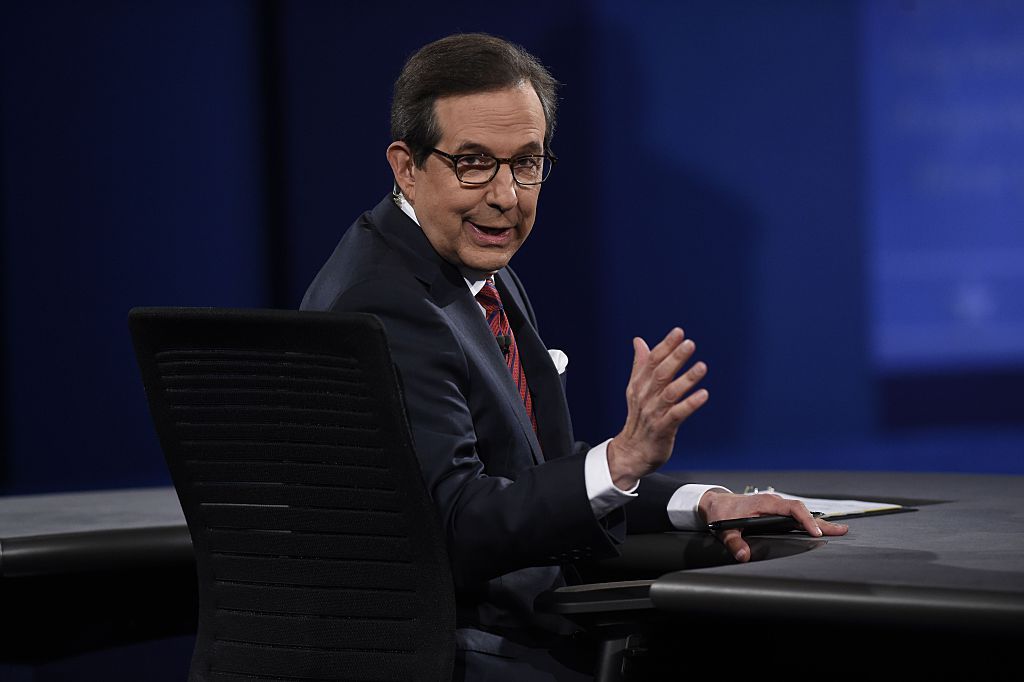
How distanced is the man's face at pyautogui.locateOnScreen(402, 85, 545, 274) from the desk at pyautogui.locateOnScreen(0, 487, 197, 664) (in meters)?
0.63

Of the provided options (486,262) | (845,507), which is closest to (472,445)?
(486,262)

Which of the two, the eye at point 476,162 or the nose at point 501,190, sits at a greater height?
the eye at point 476,162

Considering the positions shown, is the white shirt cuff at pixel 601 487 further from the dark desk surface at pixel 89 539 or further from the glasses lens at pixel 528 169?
the dark desk surface at pixel 89 539

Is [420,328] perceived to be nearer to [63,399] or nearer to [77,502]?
[77,502]

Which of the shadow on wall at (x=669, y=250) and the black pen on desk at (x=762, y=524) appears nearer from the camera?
the black pen on desk at (x=762, y=524)

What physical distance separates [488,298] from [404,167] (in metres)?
0.22

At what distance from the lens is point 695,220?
14.5ft

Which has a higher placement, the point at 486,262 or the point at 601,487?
the point at 486,262

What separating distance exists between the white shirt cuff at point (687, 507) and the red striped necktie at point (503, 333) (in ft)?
0.85

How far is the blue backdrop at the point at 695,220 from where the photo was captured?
4355 millimetres

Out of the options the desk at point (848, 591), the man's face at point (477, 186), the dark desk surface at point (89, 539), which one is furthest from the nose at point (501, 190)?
the dark desk surface at point (89, 539)

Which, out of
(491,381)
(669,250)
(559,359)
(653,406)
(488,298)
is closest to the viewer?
(653,406)

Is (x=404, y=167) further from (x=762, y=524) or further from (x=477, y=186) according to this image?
(x=762, y=524)

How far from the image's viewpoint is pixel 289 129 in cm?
457
